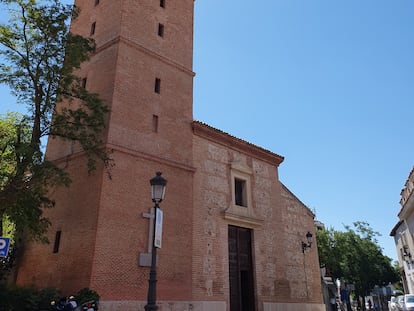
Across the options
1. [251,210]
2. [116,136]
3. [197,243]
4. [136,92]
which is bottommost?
[197,243]

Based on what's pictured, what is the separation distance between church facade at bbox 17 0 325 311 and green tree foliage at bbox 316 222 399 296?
19.0 meters

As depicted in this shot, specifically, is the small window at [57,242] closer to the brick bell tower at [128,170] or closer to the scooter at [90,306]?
the brick bell tower at [128,170]

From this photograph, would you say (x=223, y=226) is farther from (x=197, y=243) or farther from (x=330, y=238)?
(x=330, y=238)

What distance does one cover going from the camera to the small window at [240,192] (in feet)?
61.8

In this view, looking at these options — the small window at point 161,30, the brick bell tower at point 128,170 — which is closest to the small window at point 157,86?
the brick bell tower at point 128,170

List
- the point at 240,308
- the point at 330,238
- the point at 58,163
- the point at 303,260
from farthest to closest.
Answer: the point at 330,238, the point at 303,260, the point at 240,308, the point at 58,163

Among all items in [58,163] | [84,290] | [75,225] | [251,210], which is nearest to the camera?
[84,290]

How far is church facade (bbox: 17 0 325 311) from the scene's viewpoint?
12.8 meters

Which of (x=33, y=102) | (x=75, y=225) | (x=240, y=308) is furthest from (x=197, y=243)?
(x=33, y=102)

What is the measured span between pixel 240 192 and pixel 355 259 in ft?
83.3

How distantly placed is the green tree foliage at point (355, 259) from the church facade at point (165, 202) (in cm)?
1896

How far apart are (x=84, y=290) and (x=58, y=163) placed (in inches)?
241

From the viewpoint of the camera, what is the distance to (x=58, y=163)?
15398 millimetres

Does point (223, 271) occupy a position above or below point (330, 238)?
below
